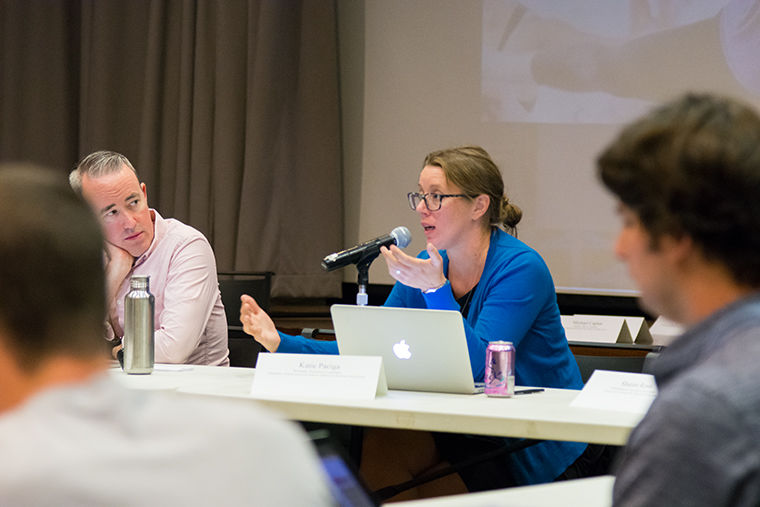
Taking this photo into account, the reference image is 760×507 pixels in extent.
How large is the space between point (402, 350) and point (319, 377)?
0.20 meters

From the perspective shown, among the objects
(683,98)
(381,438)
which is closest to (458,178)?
(381,438)

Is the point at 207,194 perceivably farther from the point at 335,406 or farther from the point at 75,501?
the point at 75,501

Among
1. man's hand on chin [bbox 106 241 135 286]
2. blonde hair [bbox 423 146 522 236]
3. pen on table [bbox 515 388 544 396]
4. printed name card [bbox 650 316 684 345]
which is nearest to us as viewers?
pen on table [bbox 515 388 544 396]

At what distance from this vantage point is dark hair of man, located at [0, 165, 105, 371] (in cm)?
69

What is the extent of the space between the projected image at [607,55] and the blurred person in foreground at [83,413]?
371cm

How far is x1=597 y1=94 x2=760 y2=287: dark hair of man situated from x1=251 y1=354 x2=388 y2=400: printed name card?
115cm

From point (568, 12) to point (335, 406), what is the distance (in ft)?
9.89

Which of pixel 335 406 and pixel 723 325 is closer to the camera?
pixel 723 325

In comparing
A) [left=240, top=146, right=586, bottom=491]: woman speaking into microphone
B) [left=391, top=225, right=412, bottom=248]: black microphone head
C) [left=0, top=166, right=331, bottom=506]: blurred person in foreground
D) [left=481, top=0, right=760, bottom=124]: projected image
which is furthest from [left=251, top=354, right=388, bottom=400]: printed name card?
[left=481, top=0, right=760, bottom=124]: projected image

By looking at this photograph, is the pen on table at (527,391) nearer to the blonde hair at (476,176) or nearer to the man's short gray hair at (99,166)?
the blonde hair at (476,176)

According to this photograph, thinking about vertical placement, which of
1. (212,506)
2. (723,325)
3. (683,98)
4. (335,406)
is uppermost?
(683,98)

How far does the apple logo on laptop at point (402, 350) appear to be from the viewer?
2.05m

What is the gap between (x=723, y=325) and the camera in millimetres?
873

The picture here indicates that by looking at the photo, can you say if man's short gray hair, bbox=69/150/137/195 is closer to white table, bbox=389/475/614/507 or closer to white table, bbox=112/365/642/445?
white table, bbox=112/365/642/445
